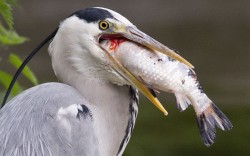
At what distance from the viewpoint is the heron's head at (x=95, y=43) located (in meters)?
2.96

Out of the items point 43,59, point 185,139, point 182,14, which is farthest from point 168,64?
point 182,14

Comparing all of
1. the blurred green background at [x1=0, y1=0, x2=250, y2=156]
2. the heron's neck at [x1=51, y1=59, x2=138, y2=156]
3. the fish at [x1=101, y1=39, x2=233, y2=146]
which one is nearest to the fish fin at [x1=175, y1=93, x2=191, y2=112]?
the fish at [x1=101, y1=39, x2=233, y2=146]

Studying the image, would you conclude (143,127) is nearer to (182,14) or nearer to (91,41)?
(182,14)

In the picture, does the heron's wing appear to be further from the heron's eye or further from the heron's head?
the heron's eye

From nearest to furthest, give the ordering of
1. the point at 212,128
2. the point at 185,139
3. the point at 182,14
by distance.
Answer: the point at 212,128
the point at 185,139
the point at 182,14

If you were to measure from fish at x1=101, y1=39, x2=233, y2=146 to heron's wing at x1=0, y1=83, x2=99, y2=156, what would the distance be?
0.23 m

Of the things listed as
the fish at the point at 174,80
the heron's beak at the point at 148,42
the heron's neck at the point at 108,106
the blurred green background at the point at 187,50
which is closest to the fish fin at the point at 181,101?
the fish at the point at 174,80

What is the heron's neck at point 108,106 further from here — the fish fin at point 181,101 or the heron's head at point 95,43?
the fish fin at point 181,101

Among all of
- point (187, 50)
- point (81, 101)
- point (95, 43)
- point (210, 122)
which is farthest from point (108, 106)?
point (187, 50)

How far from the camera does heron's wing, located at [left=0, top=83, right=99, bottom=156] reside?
2.86 meters

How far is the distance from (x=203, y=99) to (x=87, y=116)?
0.39 m

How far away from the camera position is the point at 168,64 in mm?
2922

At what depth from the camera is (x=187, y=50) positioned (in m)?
8.60

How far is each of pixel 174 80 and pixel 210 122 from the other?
6.9 inches
